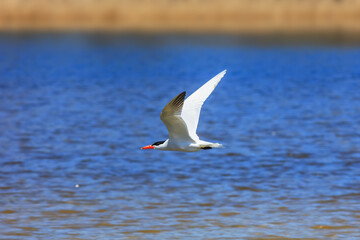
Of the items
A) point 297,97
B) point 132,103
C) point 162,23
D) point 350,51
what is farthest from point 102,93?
point 162,23

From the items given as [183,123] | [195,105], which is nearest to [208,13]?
[195,105]

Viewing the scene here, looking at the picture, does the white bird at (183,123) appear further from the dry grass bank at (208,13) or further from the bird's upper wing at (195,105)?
the dry grass bank at (208,13)

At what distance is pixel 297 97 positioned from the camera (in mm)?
23750

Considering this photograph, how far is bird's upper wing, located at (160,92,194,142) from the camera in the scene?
9.16 m

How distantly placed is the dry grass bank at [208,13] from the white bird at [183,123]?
46703mm

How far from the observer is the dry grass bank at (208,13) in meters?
58.2

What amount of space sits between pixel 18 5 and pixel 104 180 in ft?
164

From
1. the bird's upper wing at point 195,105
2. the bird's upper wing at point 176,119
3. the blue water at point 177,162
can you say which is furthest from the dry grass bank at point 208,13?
the bird's upper wing at point 176,119

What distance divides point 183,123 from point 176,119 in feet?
0.56

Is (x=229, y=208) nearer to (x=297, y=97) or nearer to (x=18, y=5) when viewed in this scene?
(x=297, y=97)

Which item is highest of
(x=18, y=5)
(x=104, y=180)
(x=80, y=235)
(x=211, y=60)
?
(x=18, y=5)

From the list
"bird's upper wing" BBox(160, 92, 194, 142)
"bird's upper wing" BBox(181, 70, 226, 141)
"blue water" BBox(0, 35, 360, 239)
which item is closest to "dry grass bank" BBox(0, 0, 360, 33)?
"blue water" BBox(0, 35, 360, 239)

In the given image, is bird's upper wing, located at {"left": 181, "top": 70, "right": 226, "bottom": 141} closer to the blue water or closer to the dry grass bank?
the blue water

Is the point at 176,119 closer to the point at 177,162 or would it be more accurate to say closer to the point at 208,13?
the point at 177,162
